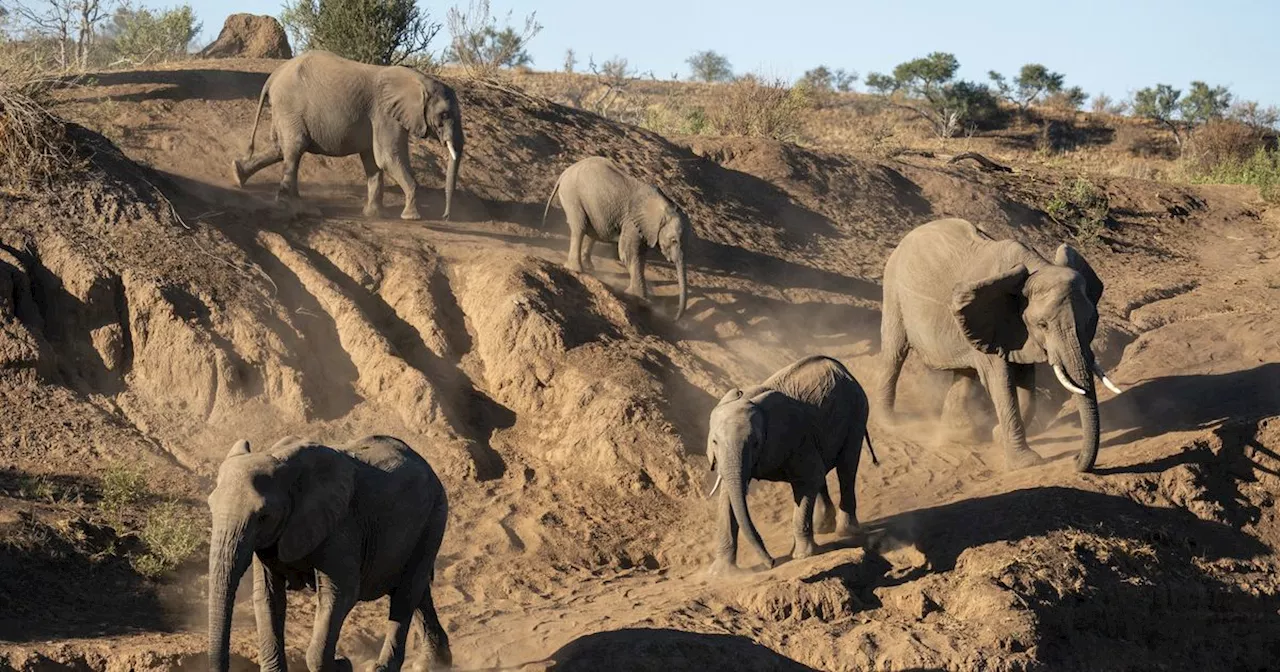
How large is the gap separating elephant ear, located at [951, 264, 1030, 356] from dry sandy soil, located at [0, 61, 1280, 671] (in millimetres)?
1201

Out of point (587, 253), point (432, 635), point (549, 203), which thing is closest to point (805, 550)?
point (432, 635)

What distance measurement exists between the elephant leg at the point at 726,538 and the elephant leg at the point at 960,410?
4.63 m

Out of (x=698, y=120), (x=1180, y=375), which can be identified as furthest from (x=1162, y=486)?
(x=698, y=120)

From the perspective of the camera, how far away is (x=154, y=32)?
27516mm

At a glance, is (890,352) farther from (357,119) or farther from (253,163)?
(253,163)

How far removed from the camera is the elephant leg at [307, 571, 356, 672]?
8172 mm

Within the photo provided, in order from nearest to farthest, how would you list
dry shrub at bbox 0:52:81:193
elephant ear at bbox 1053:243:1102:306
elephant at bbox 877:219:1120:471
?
1. elephant at bbox 877:219:1120:471
2. elephant ear at bbox 1053:243:1102:306
3. dry shrub at bbox 0:52:81:193

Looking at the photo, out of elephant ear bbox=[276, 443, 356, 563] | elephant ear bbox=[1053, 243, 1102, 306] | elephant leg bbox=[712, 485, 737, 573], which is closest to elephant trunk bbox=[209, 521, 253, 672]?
elephant ear bbox=[276, 443, 356, 563]

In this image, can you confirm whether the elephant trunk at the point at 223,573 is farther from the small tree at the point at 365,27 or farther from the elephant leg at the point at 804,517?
the small tree at the point at 365,27

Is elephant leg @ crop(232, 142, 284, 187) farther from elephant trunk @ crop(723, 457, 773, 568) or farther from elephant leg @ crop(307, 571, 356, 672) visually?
elephant leg @ crop(307, 571, 356, 672)

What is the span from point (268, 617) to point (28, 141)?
792cm

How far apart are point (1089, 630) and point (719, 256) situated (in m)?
8.94

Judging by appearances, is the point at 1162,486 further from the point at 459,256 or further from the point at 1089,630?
the point at 459,256

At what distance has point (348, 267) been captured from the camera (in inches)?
600
